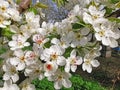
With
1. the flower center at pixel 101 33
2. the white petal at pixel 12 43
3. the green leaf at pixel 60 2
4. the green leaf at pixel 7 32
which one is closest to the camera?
the flower center at pixel 101 33

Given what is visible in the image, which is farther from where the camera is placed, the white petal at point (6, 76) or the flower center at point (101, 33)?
the white petal at point (6, 76)

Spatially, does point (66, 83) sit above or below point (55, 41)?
below

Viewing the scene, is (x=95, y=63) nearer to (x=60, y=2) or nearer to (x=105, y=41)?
(x=105, y=41)

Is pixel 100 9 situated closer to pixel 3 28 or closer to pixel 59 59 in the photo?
pixel 59 59

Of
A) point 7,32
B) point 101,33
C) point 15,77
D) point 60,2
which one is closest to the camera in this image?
point 101,33

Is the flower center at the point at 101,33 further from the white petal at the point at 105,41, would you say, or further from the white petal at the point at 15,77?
the white petal at the point at 15,77

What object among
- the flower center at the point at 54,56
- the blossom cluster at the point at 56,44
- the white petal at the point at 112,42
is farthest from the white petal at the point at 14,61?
the white petal at the point at 112,42

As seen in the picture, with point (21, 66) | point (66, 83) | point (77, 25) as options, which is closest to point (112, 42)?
point (77, 25)

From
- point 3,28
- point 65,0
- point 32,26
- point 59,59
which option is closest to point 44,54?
point 59,59
